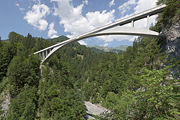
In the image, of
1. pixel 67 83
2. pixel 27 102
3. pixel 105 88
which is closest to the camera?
pixel 27 102

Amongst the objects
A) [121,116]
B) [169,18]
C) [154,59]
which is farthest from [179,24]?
[121,116]

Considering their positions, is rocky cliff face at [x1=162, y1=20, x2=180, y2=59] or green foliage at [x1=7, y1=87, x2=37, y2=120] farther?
green foliage at [x1=7, y1=87, x2=37, y2=120]

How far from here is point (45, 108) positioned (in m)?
17.4

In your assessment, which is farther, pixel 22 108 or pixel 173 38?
pixel 22 108

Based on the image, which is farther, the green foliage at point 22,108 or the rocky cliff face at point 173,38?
the green foliage at point 22,108

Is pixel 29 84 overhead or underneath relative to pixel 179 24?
underneath

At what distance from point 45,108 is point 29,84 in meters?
6.55

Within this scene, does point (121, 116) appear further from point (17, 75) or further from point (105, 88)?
point (105, 88)

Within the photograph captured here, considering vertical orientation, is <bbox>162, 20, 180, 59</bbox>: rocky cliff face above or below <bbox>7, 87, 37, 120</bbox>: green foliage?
above

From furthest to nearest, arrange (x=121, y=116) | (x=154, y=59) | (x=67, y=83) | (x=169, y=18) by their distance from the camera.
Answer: (x=67, y=83), (x=154, y=59), (x=169, y=18), (x=121, y=116)

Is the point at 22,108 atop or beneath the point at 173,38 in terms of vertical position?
beneath

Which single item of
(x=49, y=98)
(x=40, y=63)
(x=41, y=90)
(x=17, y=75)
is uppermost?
(x=40, y=63)

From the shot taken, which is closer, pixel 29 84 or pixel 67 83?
pixel 29 84

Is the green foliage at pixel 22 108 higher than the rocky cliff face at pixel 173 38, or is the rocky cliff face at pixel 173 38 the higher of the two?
the rocky cliff face at pixel 173 38
